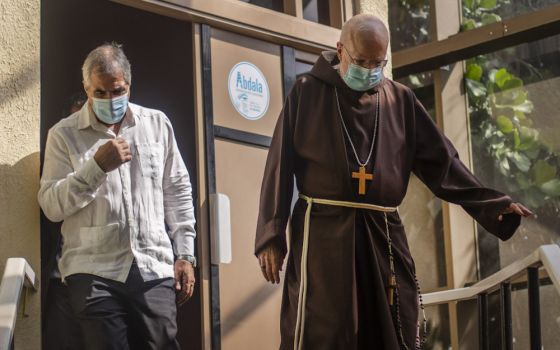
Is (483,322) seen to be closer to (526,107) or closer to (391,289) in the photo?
(391,289)

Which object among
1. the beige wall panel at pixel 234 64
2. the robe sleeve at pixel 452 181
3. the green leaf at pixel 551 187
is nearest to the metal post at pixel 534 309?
the robe sleeve at pixel 452 181

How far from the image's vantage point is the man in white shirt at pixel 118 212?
5.26 meters

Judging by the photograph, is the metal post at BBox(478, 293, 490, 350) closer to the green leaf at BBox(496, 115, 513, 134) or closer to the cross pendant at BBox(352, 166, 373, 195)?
the cross pendant at BBox(352, 166, 373, 195)

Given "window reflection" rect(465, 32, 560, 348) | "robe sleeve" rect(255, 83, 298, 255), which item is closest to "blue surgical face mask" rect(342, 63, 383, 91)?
"robe sleeve" rect(255, 83, 298, 255)

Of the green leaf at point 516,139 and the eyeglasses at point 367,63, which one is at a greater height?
the green leaf at point 516,139

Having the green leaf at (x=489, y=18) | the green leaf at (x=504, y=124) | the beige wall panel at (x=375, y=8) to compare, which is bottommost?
the green leaf at (x=504, y=124)

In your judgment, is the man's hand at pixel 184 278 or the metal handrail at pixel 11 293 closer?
the metal handrail at pixel 11 293

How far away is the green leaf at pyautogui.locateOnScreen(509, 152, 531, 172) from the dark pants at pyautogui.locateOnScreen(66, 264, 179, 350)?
4.72 m

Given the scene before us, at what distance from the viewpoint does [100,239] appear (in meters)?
5.41

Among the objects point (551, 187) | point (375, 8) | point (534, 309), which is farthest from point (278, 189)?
point (551, 187)

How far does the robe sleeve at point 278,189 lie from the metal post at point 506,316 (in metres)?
1.29

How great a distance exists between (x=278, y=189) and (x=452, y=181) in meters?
0.82

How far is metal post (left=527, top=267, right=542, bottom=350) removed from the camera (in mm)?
5645

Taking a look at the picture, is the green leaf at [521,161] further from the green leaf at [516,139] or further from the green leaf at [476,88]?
the green leaf at [476,88]
